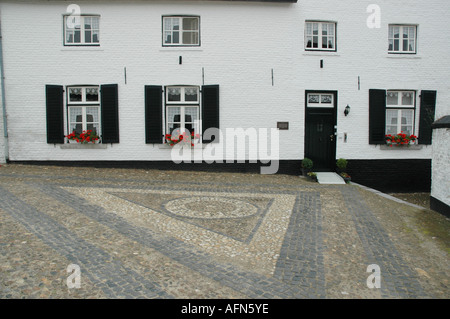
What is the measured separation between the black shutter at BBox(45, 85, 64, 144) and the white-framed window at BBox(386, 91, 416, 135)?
1140 centimetres

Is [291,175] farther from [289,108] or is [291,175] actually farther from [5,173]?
[5,173]

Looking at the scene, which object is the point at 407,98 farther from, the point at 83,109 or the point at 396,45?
the point at 83,109

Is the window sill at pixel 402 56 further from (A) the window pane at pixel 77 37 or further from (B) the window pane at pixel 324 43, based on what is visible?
(A) the window pane at pixel 77 37

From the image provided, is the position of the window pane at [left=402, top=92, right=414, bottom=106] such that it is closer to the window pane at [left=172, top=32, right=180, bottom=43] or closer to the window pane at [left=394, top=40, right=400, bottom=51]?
the window pane at [left=394, top=40, right=400, bottom=51]

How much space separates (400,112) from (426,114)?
34.6 inches

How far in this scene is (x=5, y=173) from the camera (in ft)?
32.0

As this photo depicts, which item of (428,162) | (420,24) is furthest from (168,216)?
(420,24)

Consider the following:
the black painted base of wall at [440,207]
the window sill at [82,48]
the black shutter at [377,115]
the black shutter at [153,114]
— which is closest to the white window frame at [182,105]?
the black shutter at [153,114]

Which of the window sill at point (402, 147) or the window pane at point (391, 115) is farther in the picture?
the window pane at point (391, 115)

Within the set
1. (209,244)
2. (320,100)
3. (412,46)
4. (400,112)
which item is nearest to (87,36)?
(320,100)

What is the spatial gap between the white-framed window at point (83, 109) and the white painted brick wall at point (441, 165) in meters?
10.0

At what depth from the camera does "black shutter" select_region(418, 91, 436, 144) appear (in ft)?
38.7

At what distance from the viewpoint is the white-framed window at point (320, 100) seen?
1174 cm
